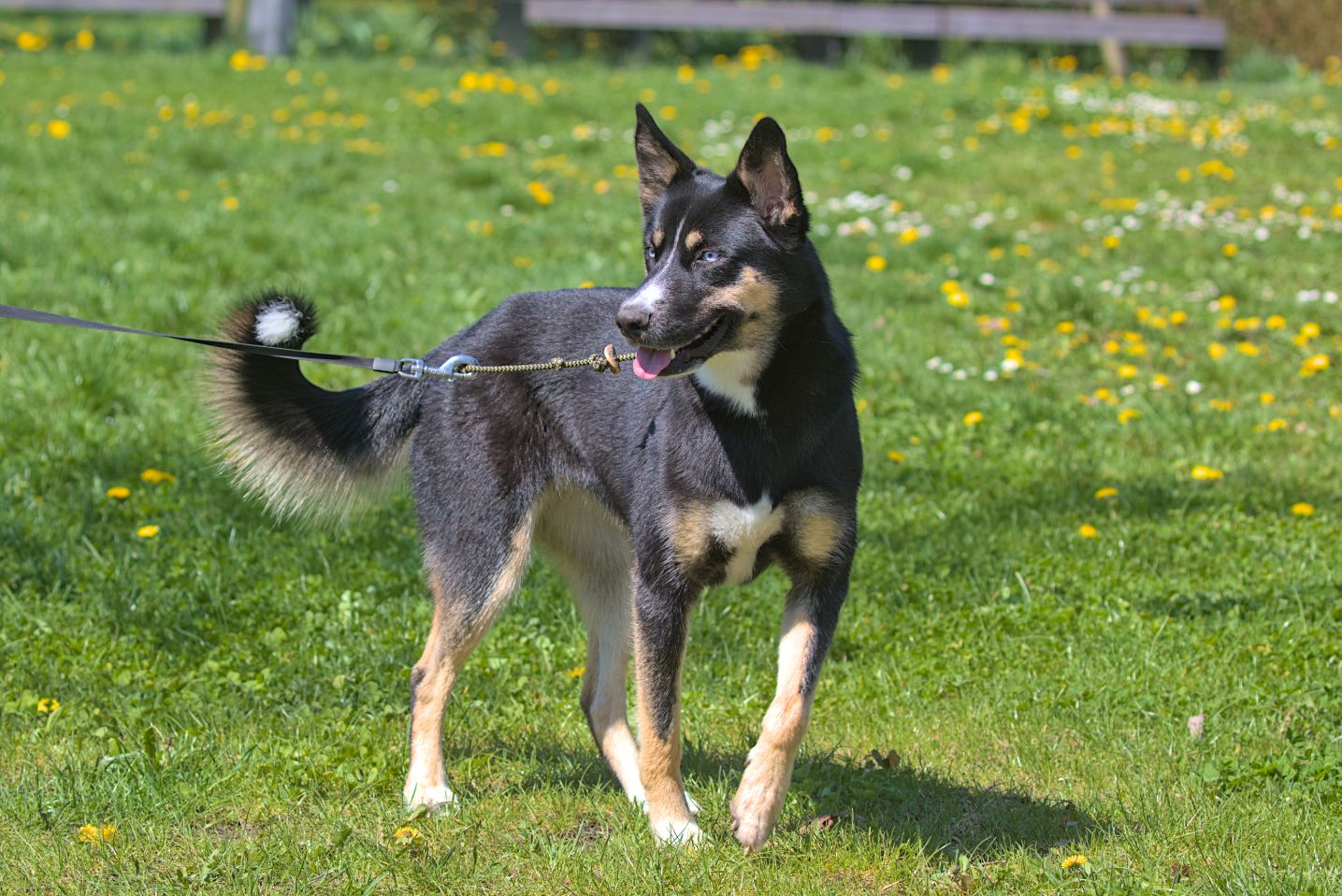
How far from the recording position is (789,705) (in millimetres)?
3428

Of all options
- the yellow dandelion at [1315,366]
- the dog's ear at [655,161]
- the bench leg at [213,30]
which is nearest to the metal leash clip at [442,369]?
the dog's ear at [655,161]

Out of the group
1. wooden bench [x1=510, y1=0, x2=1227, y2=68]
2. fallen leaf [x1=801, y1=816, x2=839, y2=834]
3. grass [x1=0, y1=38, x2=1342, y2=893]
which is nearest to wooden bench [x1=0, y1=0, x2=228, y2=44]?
wooden bench [x1=510, y1=0, x2=1227, y2=68]

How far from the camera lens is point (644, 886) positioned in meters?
3.31

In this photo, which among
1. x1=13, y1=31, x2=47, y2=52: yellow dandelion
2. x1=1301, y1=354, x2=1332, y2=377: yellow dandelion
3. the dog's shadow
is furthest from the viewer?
x1=13, y1=31, x2=47, y2=52: yellow dandelion

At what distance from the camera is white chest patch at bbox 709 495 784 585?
3416 mm

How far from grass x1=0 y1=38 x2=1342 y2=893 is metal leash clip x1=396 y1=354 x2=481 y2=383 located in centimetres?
84

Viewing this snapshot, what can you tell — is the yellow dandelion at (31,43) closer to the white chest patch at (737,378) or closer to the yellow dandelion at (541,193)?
the yellow dandelion at (541,193)

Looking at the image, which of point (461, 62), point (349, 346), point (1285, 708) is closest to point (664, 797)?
point (1285, 708)

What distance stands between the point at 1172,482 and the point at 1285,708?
65.8 inches

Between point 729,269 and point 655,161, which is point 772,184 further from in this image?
point 655,161

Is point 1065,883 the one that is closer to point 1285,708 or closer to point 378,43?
point 1285,708

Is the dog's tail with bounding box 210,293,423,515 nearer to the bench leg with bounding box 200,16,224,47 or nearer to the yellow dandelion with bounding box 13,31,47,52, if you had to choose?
the yellow dandelion with bounding box 13,31,47,52

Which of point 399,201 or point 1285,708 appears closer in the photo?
point 1285,708

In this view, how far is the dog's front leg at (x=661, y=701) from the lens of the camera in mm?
3514
